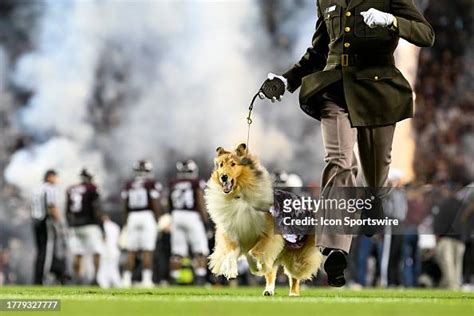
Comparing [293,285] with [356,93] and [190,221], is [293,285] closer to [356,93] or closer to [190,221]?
[356,93]

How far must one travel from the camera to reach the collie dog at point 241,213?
5449 millimetres

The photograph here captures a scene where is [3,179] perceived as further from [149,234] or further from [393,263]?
[393,263]

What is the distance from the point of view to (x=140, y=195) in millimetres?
12344

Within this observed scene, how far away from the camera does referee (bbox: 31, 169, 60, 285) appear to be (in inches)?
487

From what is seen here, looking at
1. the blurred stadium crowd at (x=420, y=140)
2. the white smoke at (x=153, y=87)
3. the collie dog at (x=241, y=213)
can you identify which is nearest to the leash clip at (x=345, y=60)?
the collie dog at (x=241, y=213)

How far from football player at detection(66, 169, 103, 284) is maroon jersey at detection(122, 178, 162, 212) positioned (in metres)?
0.43

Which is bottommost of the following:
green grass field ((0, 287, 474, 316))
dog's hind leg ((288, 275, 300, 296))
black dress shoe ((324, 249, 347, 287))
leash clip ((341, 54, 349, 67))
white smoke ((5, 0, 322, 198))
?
green grass field ((0, 287, 474, 316))

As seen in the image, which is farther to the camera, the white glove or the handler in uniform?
the handler in uniform

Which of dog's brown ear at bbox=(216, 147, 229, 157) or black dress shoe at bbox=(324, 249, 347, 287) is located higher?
dog's brown ear at bbox=(216, 147, 229, 157)

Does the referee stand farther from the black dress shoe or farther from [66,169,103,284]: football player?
the black dress shoe

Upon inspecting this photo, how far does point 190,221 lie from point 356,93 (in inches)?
267

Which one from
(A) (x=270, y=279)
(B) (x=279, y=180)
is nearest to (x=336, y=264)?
(A) (x=270, y=279)

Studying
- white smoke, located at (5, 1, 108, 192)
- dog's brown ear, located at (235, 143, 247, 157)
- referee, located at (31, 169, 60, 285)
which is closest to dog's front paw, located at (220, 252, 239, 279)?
dog's brown ear, located at (235, 143, 247, 157)

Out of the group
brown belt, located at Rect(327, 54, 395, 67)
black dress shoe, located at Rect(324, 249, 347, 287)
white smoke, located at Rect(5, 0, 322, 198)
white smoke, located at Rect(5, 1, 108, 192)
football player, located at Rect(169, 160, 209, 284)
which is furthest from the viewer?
white smoke, located at Rect(5, 1, 108, 192)
